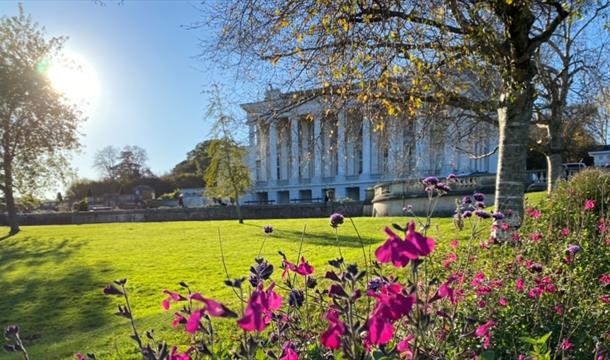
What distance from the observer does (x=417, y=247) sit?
101 cm

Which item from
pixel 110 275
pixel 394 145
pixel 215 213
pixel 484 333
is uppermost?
pixel 394 145

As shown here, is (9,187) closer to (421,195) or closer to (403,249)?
(421,195)

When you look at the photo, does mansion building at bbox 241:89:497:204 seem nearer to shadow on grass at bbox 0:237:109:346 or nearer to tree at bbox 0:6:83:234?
shadow on grass at bbox 0:237:109:346

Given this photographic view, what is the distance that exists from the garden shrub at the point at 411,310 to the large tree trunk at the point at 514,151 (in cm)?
128

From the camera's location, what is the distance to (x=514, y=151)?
7.57 m

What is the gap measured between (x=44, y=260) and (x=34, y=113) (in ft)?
49.0

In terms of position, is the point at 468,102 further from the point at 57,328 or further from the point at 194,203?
the point at 194,203

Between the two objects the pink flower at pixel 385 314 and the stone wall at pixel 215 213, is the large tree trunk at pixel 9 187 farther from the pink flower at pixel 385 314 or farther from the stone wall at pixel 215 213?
the pink flower at pixel 385 314

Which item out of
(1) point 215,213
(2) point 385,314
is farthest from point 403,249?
(1) point 215,213

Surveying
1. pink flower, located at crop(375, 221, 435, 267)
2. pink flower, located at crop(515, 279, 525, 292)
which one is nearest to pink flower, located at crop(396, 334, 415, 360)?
pink flower, located at crop(375, 221, 435, 267)

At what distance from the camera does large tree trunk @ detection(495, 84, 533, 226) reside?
24.6 feet

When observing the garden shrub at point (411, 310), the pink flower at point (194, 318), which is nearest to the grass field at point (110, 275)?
the garden shrub at point (411, 310)

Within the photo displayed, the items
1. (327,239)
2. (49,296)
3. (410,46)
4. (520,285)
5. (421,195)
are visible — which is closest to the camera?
(520,285)

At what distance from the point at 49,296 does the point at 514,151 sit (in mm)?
9239
